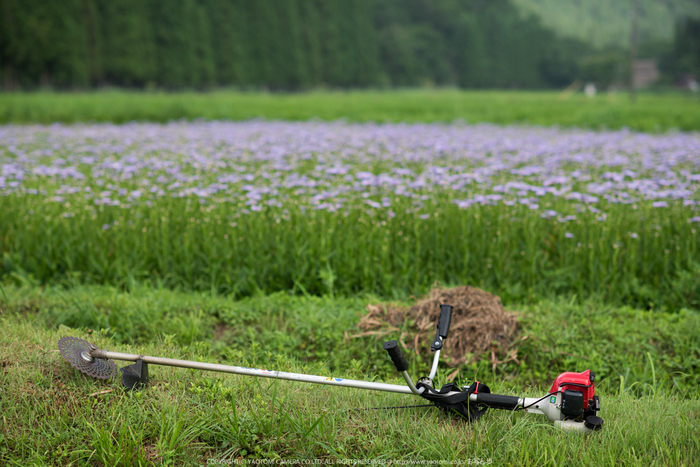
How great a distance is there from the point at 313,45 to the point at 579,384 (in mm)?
50806

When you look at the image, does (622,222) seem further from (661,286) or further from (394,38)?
(394,38)

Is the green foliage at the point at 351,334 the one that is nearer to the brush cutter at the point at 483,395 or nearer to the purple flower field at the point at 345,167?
the brush cutter at the point at 483,395

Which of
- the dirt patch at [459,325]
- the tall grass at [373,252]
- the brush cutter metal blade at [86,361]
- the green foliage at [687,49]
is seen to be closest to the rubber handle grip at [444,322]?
the dirt patch at [459,325]

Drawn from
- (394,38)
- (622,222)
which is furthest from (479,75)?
(622,222)

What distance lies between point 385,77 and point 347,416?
64.5 m

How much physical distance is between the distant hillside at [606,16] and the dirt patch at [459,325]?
310ft

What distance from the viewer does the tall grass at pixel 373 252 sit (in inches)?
185

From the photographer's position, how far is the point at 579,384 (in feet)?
8.04

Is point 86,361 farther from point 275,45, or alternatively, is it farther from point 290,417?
point 275,45

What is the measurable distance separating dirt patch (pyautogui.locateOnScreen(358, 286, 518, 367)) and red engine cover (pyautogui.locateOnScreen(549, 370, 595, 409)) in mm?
1066

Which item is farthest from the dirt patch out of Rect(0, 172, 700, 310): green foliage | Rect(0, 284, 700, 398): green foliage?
Rect(0, 172, 700, 310): green foliage

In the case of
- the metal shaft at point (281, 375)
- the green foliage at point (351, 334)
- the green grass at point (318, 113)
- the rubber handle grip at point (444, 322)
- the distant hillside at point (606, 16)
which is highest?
the distant hillside at point (606, 16)

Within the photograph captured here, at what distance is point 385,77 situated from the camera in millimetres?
64062

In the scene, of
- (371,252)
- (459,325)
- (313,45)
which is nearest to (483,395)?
(459,325)
